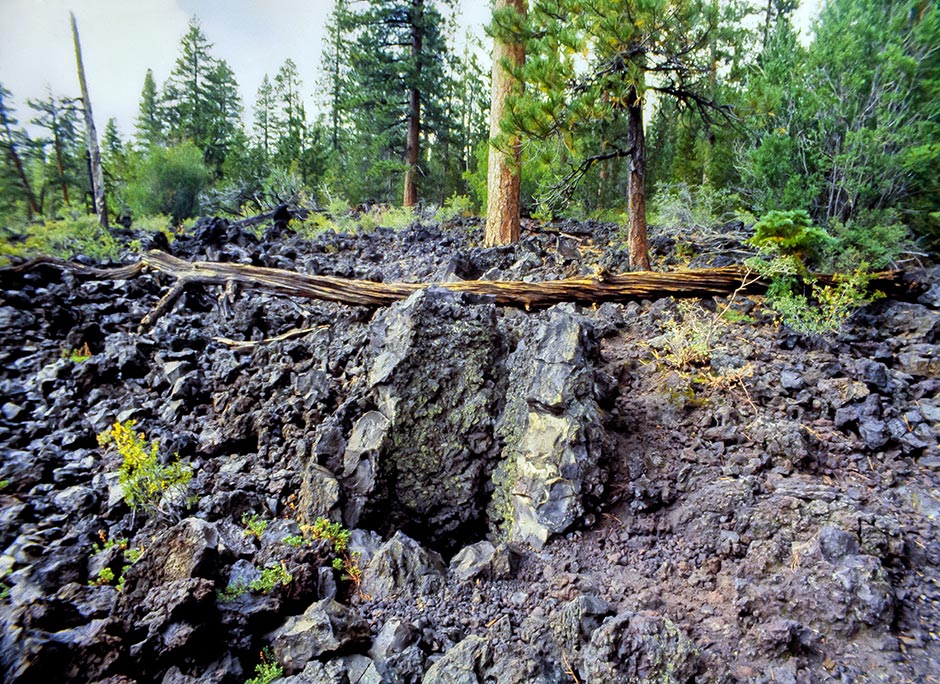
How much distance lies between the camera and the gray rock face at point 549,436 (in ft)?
9.11

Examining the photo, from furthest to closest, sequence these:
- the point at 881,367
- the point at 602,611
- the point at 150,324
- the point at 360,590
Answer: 1. the point at 150,324
2. the point at 881,367
3. the point at 360,590
4. the point at 602,611

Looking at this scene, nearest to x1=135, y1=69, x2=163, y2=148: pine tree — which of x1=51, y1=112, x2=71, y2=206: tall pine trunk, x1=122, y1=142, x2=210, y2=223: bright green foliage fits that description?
x1=122, y1=142, x2=210, y2=223: bright green foliage

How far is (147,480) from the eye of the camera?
3.12 meters

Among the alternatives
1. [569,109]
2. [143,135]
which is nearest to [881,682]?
[569,109]

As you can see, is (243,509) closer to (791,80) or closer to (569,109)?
(569,109)

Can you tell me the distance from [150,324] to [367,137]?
11.2m

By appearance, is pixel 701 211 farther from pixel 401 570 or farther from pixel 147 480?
pixel 147 480

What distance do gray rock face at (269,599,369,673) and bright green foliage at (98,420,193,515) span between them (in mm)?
1429

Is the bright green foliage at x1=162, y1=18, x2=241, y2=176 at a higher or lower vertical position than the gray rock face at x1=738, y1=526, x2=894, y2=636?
higher

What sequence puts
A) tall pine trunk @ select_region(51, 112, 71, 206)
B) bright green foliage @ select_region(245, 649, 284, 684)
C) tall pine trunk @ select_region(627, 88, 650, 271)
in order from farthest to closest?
1. tall pine trunk @ select_region(51, 112, 71, 206)
2. tall pine trunk @ select_region(627, 88, 650, 271)
3. bright green foliage @ select_region(245, 649, 284, 684)

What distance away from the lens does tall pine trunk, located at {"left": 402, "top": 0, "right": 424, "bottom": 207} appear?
509 inches

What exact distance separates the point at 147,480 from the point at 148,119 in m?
26.3

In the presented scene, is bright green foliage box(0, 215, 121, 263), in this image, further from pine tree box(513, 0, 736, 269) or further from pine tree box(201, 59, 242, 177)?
pine tree box(201, 59, 242, 177)

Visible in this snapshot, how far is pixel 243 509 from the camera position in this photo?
121 inches
